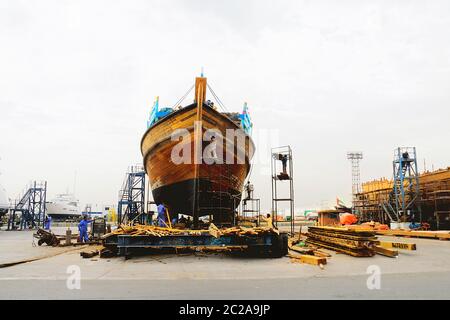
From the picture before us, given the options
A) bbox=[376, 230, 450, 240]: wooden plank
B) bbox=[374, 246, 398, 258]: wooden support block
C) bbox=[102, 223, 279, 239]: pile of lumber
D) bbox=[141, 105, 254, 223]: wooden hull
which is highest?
bbox=[141, 105, 254, 223]: wooden hull

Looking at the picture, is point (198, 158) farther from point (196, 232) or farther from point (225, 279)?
point (225, 279)

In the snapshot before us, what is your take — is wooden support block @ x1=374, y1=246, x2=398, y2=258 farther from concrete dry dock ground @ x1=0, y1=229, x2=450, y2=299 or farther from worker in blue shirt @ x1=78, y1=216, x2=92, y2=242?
worker in blue shirt @ x1=78, y1=216, x2=92, y2=242

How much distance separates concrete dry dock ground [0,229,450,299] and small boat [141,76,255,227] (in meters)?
3.41

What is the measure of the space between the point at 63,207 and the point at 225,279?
205 feet

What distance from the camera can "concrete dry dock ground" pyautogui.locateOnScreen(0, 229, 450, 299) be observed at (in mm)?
4375

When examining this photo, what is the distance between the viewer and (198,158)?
1052 centimetres

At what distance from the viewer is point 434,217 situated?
22172 mm

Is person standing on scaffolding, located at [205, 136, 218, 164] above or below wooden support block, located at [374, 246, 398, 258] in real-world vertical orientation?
above

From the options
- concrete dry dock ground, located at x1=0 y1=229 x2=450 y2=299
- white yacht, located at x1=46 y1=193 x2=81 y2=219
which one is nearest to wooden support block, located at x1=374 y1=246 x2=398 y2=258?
concrete dry dock ground, located at x1=0 y1=229 x2=450 y2=299

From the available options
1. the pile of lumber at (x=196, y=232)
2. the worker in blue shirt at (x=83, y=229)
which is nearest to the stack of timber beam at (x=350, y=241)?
the pile of lumber at (x=196, y=232)

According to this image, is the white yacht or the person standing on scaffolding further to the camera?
the white yacht

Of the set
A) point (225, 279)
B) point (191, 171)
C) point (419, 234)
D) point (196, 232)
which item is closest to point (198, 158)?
point (191, 171)

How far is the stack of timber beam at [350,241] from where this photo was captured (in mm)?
8367
